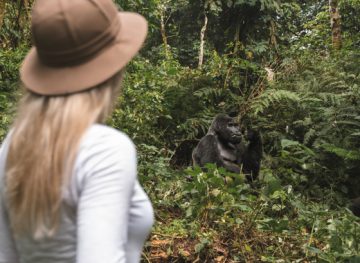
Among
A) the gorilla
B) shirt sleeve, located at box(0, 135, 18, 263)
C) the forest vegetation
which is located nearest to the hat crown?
shirt sleeve, located at box(0, 135, 18, 263)

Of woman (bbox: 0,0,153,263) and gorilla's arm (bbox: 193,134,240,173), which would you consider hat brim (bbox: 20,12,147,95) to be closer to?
woman (bbox: 0,0,153,263)

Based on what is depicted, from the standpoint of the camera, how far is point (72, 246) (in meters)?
1.05

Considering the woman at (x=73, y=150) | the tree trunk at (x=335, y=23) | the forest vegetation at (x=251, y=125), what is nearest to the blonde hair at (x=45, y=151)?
the woman at (x=73, y=150)

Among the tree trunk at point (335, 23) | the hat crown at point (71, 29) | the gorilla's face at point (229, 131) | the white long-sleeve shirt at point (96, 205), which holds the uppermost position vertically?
the hat crown at point (71, 29)

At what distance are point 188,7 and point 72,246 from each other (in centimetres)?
1028

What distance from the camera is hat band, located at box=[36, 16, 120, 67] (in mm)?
1047

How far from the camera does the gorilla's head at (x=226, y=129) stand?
6094mm

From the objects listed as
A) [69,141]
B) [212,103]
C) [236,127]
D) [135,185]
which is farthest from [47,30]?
[212,103]

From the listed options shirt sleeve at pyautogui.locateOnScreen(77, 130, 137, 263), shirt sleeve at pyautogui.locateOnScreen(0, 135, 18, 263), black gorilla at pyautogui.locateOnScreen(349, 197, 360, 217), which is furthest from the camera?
black gorilla at pyautogui.locateOnScreen(349, 197, 360, 217)

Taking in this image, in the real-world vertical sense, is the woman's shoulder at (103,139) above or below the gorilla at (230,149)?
above

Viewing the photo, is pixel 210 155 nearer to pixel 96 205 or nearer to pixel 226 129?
pixel 226 129

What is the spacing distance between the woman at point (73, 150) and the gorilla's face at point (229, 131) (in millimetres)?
5003

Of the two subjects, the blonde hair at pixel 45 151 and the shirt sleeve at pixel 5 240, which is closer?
the blonde hair at pixel 45 151

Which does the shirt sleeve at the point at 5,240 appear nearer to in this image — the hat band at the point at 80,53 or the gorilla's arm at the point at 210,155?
the hat band at the point at 80,53
